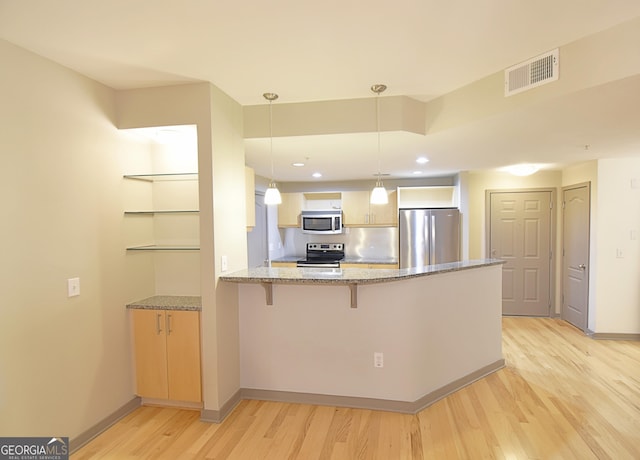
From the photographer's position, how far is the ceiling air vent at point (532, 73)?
2.03 metres

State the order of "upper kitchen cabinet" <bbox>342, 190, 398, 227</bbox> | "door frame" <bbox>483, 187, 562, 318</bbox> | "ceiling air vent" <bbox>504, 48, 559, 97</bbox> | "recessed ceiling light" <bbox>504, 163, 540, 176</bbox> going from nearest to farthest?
"ceiling air vent" <bbox>504, 48, 559, 97</bbox>
"recessed ceiling light" <bbox>504, 163, 540, 176</bbox>
"door frame" <bbox>483, 187, 562, 318</bbox>
"upper kitchen cabinet" <bbox>342, 190, 398, 227</bbox>

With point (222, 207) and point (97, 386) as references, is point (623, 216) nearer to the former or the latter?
point (222, 207)

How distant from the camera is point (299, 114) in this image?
284cm

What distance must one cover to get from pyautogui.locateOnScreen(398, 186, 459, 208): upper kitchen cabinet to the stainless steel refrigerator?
39 cm

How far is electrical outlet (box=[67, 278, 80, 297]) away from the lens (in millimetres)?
2207

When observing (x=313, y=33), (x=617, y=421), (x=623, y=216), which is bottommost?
(x=617, y=421)

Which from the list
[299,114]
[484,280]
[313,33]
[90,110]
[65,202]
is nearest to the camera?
[313,33]

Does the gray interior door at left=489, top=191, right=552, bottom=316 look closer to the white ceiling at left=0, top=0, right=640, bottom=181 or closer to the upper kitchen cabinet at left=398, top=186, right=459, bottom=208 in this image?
the upper kitchen cabinet at left=398, top=186, right=459, bottom=208

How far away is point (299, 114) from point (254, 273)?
55.0 inches

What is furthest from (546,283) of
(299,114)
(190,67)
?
(190,67)

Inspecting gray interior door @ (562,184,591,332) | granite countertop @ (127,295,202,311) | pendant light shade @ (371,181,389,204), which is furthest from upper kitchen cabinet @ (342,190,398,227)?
granite countertop @ (127,295,202,311)

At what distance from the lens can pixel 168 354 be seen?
105 inches

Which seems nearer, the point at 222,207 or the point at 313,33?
the point at 313,33

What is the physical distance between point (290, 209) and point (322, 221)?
66 centimetres
